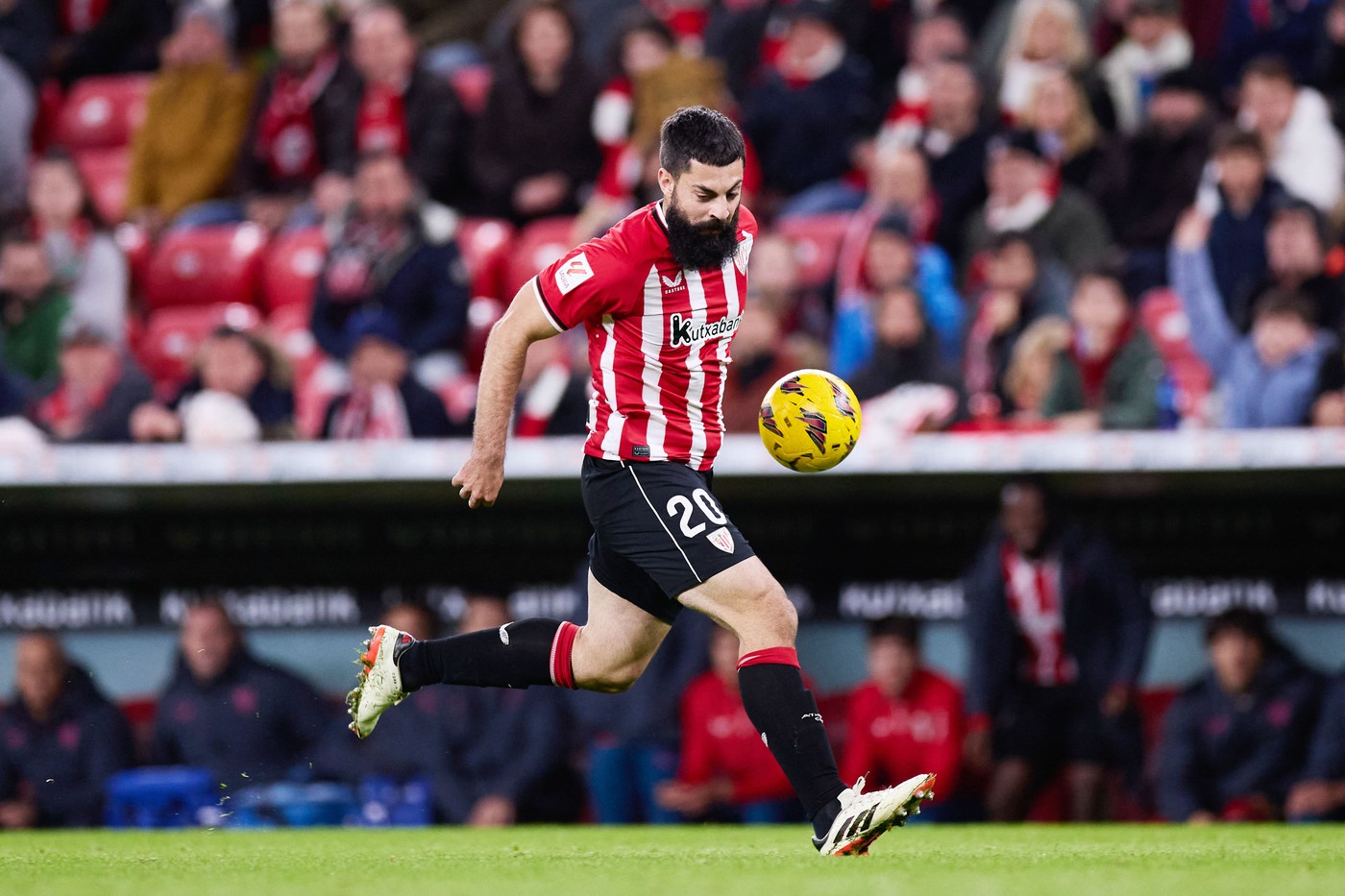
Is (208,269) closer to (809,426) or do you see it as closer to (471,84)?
(471,84)

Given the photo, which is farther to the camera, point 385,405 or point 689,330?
point 385,405

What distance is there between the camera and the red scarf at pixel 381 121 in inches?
446

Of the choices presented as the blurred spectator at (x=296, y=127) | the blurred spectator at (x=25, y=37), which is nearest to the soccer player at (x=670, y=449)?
the blurred spectator at (x=296, y=127)

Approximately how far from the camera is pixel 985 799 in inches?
337

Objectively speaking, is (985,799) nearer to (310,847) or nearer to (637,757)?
(637,757)

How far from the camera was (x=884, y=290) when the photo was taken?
9031 millimetres

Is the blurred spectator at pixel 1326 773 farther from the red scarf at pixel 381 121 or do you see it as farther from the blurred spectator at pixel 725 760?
the red scarf at pixel 381 121

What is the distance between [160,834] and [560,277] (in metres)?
3.49

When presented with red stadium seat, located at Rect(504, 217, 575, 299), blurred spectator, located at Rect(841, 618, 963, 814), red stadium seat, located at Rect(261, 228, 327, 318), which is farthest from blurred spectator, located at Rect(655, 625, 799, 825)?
red stadium seat, located at Rect(261, 228, 327, 318)

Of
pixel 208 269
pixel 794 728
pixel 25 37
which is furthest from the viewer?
pixel 25 37

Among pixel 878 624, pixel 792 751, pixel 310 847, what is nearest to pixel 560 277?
pixel 792 751

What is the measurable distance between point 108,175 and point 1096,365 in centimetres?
Result: 739

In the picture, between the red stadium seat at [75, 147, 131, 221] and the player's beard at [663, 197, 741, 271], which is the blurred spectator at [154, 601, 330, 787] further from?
the player's beard at [663, 197, 741, 271]

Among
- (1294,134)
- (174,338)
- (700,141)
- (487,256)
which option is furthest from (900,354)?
(174,338)
